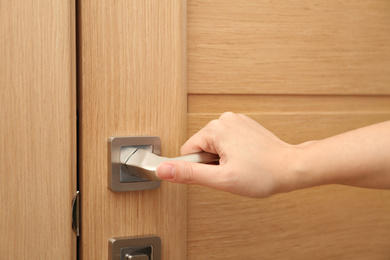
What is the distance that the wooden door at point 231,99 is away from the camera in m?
0.46

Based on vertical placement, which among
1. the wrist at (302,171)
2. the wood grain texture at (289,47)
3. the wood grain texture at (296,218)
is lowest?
the wood grain texture at (296,218)

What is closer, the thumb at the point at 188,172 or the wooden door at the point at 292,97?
the thumb at the point at 188,172

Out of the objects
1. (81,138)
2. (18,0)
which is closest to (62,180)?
(81,138)

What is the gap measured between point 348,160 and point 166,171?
0.58 feet

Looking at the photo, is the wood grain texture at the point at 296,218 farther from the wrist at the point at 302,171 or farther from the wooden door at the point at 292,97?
the wrist at the point at 302,171

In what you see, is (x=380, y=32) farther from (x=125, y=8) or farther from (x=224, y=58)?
(x=125, y=8)

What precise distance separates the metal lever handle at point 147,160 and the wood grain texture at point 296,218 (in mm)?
78

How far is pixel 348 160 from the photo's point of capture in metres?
0.44

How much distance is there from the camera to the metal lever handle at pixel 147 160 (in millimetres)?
429

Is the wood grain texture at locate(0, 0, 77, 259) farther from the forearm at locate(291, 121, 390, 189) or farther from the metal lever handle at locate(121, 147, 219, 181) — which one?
the forearm at locate(291, 121, 390, 189)

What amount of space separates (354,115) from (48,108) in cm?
39

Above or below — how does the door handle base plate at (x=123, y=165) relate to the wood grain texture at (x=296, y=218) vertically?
above

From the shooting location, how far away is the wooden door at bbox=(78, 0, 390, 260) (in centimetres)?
46

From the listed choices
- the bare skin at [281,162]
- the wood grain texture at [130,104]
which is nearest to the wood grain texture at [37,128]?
the wood grain texture at [130,104]
